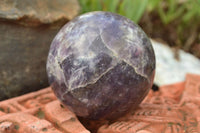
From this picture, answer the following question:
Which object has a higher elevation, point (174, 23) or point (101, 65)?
point (101, 65)

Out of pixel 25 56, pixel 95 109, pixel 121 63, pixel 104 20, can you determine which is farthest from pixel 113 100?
pixel 25 56

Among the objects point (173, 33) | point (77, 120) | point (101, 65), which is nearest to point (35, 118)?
point (77, 120)

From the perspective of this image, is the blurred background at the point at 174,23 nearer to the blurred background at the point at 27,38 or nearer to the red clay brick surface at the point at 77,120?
the blurred background at the point at 27,38

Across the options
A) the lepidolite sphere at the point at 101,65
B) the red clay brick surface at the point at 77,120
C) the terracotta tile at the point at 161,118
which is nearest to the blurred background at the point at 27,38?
the red clay brick surface at the point at 77,120

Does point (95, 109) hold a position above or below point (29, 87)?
above

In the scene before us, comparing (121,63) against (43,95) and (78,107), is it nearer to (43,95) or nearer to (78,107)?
(78,107)

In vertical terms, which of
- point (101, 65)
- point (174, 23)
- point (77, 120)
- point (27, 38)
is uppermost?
point (101, 65)

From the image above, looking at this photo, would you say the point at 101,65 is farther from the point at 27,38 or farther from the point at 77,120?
the point at 27,38
